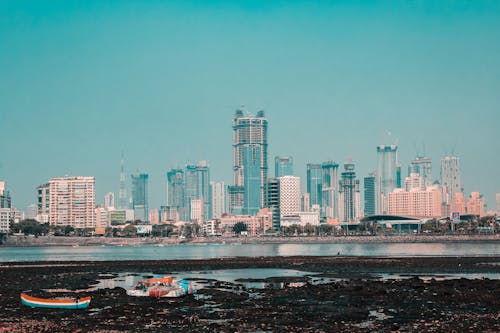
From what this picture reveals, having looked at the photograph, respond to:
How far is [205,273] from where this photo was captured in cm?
9331

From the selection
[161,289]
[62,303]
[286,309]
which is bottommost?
[286,309]

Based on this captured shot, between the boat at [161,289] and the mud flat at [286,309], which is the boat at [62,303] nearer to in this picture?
the mud flat at [286,309]

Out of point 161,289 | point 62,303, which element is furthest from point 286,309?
point 62,303

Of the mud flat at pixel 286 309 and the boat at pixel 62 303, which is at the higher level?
the boat at pixel 62 303

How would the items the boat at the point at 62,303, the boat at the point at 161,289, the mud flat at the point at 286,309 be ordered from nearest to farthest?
the mud flat at the point at 286,309 → the boat at the point at 62,303 → the boat at the point at 161,289

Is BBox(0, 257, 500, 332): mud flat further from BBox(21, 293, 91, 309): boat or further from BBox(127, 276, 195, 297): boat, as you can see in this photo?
BBox(127, 276, 195, 297): boat

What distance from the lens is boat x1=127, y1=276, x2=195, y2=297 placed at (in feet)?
200

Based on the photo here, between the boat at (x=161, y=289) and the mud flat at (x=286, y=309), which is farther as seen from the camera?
the boat at (x=161, y=289)

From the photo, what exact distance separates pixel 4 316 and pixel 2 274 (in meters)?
44.5

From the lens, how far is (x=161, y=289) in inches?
2414

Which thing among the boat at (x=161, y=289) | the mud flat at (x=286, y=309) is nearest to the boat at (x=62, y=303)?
the mud flat at (x=286, y=309)

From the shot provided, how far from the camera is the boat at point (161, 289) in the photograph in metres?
60.8

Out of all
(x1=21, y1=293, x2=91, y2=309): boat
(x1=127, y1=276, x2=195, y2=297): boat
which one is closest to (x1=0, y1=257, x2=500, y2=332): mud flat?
(x1=21, y1=293, x2=91, y2=309): boat

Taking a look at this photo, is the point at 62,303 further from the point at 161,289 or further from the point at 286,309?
the point at 286,309
